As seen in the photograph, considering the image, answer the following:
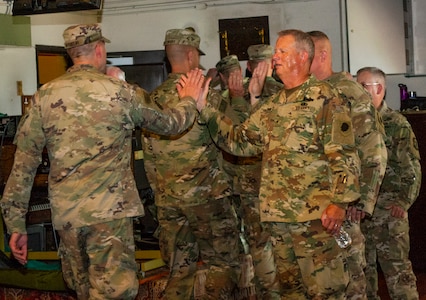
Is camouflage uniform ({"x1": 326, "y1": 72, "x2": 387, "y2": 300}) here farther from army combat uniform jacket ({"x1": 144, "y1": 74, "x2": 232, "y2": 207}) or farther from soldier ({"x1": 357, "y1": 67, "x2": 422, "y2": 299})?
army combat uniform jacket ({"x1": 144, "y1": 74, "x2": 232, "y2": 207})

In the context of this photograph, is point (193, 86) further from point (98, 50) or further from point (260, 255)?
point (260, 255)

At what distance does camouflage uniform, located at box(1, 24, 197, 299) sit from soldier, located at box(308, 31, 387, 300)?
124 cm

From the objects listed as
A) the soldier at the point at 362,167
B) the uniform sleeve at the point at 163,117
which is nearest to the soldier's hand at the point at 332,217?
the soldier at the point at 362,167

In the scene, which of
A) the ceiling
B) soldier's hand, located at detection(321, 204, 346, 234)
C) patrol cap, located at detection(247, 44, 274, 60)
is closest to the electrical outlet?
the ceiling

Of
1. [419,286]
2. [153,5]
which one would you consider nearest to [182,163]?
[419,286]

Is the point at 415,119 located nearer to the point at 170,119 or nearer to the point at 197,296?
the point at 197,296

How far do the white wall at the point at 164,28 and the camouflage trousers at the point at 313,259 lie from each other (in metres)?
5.16

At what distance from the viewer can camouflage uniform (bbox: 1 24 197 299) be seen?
4.15 meters

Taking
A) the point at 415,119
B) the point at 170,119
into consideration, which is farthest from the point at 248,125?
the point at 415,119

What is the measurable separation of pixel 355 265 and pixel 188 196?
1175 mm

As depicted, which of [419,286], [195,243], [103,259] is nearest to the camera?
[103,259]

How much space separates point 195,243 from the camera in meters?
5.48

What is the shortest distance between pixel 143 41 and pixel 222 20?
102cm

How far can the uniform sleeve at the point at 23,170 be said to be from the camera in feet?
13.7
